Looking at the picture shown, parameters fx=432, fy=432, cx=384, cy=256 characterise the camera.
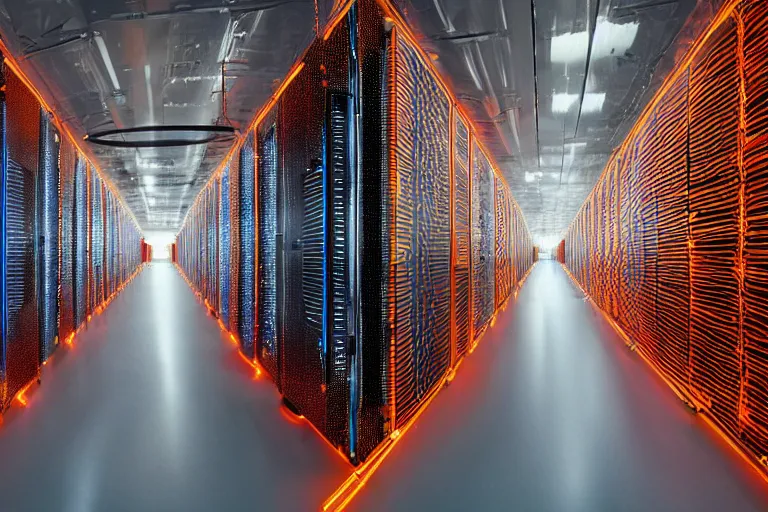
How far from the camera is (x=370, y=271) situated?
169 centimetres

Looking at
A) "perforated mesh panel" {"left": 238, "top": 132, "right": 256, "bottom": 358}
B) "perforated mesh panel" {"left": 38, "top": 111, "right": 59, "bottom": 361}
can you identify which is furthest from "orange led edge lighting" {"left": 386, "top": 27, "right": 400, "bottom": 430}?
"perforated mesh panel" {"left": 38, "top": 111, "right": 59, "bottom": 361}

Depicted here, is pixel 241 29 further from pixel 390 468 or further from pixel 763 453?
pixel 763 453

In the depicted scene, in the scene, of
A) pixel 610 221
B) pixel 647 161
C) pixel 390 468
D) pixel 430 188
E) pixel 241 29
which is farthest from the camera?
pixel 610 221

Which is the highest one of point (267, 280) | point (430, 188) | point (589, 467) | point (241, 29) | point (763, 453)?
point (241, 29)

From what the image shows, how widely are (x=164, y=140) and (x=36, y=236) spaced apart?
1551 mm

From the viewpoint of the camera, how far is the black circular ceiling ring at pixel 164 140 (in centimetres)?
355

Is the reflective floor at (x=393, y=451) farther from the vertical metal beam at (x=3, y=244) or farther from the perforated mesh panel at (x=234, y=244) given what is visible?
the perforated mesh panel at (x=234, y=244)

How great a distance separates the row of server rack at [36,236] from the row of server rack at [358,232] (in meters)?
1.27

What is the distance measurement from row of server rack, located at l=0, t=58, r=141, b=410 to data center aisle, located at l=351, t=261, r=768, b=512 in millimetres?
2170

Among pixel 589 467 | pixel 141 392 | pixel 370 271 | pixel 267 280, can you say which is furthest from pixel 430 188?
pixel 141 392

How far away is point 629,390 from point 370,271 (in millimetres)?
1952

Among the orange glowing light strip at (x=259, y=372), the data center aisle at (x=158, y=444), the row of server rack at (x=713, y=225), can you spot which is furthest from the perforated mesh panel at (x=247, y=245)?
the row of server rack at (x=713, y=225)

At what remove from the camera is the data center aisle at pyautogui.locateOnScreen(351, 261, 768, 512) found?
4.81 feet

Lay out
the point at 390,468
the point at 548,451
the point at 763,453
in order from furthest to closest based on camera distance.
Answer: the point at 548,451 < the point at 390,468 < the point at 763,453
